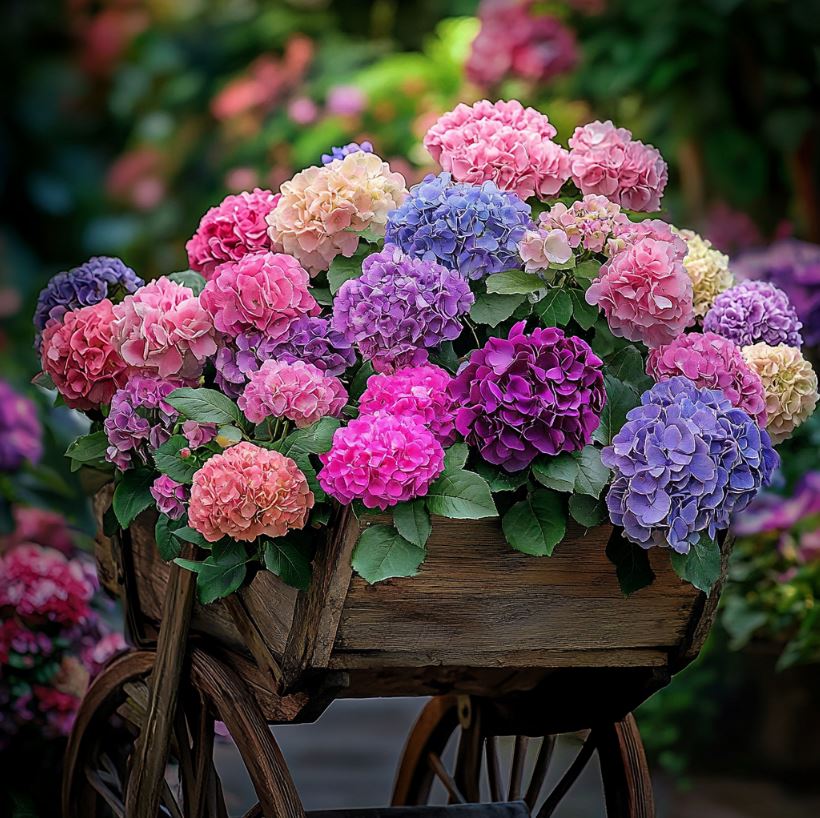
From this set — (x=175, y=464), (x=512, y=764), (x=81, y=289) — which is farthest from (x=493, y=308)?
(x=512, y=764)

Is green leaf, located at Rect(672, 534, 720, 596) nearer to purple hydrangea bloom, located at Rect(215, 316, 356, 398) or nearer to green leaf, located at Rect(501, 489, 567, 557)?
green leaf, located at Rect(501, 489, 567, 557)

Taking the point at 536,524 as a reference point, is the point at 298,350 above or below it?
above

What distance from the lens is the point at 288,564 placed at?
1184 mm

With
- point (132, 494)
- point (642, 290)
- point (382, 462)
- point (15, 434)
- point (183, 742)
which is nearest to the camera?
point (382, 462)

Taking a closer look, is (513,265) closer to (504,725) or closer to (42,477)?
(504,725)

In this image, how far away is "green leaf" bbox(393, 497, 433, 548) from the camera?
1137 millimetres

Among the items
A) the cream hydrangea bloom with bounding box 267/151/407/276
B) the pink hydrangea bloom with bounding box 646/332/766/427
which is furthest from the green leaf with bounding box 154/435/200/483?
the pink hydrangea bloom with bounding box 646/332/766/427

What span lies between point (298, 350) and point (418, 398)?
0.15 metres

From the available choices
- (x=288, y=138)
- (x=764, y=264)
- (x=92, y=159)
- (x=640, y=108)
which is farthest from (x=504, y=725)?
(x=92, y=159)

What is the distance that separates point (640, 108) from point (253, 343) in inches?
89.1

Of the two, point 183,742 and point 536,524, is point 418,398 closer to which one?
point 536,524

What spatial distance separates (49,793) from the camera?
190 centimetres

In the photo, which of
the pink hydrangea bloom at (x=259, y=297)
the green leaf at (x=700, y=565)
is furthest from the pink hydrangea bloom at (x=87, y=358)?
the green leaf at (x=700, y=565)

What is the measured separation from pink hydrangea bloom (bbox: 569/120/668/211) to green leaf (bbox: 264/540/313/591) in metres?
0.52
